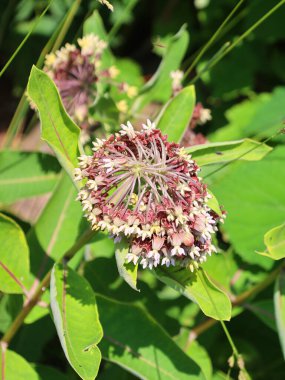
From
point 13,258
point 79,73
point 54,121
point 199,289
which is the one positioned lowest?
point 13,258

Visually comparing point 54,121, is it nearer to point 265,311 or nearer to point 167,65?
point 167,65

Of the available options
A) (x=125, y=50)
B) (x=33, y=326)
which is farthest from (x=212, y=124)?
(x=33, y=326)

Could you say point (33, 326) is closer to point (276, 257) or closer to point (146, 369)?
point (146, 369)

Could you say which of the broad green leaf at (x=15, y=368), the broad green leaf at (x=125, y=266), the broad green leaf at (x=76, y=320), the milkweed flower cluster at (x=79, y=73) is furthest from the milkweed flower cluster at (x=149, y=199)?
the milkweed flower cluster at (x=79, y=73)

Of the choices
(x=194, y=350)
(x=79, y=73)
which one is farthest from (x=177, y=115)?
(x=194, y=350)

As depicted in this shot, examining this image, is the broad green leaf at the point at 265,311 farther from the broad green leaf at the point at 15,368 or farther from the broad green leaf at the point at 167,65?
the broad green leaf at the point at 167,65

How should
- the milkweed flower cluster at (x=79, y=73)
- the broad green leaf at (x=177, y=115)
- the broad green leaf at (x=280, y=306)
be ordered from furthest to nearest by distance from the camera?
the milkweed flower cluster at (x=79, y=73) < the broad green leaf at (x=177, y=115) < the broad green leaf at (x=280, y=306)

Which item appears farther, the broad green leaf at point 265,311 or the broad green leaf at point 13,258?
the broad green leaf at point 265,311
